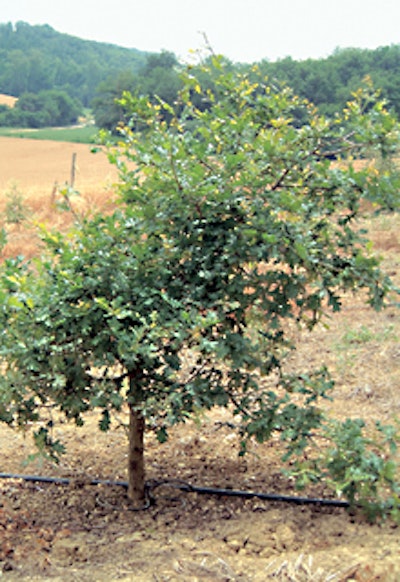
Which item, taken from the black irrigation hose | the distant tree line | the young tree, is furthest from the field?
the distant tree line

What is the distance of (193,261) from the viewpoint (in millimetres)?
3564

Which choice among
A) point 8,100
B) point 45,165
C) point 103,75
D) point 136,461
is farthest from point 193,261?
point 103,75

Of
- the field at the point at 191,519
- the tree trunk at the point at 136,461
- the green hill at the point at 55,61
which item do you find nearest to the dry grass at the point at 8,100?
the green hill at the point at 55,61

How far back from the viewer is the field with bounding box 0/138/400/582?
3.31 meters

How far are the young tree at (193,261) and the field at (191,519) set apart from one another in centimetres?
35

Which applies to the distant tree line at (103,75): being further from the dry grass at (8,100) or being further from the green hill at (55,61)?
the dry grass at (8,100)

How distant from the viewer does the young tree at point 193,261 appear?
340 cm

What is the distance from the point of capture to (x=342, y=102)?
2806 centimetres

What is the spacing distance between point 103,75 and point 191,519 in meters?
76.1

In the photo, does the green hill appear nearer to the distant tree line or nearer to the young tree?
the distant tree line

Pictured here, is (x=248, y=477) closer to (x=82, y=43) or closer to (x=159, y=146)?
(x=159, y=146)

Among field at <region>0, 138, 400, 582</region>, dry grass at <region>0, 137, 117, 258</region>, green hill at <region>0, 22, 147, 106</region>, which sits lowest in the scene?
field at <region>0, 138, 400, 582</region>

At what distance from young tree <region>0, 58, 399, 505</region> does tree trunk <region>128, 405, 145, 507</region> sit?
1.33 ft

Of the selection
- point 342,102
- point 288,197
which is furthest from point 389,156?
point 342,102
